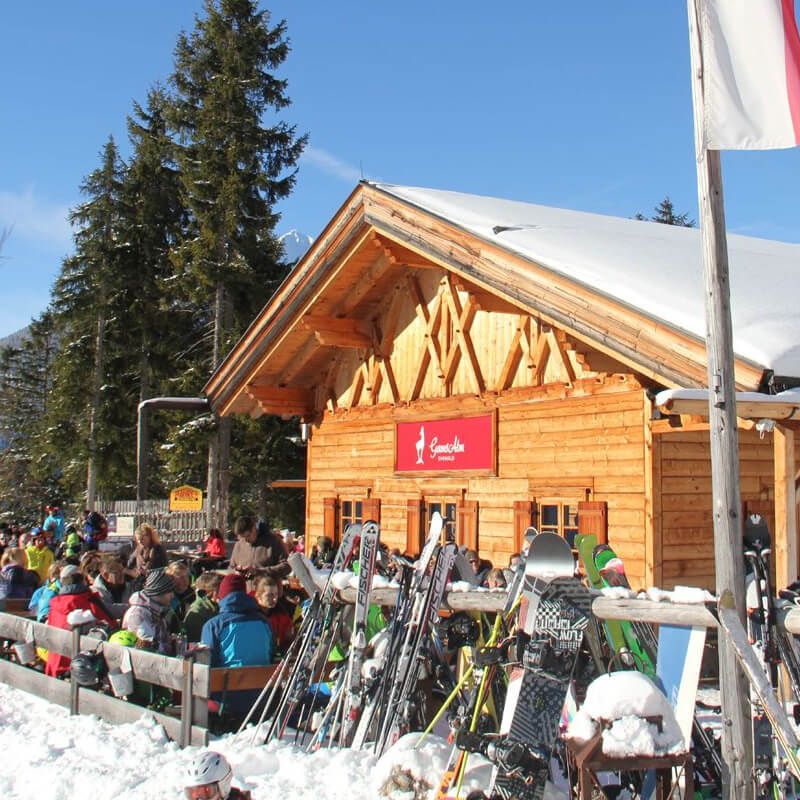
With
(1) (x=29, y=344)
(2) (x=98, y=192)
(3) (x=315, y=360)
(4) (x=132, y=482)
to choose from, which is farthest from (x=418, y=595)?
(1) (x=29, y=344)

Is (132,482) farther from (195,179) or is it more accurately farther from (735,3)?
(735,3)

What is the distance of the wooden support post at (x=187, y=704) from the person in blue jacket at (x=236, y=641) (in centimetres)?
60

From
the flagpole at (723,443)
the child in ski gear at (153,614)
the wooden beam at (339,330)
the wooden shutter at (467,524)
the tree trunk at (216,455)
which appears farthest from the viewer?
the tree trunk at (216,455)

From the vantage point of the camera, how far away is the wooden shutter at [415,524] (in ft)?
44.7

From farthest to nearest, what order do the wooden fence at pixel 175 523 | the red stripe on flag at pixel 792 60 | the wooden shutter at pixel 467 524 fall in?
Answer: the wooden fence at pixel 175 523 → the wooden shutter at pixel 467 524 → the red stripe on flag at pixel 792 60

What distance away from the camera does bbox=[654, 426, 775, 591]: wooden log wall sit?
9.95m

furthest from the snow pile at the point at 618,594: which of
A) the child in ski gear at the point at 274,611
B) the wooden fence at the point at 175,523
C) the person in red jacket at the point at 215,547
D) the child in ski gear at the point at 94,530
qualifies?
the wooden fence at the point at 175,523

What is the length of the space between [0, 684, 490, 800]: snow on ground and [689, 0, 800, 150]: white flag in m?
3.58

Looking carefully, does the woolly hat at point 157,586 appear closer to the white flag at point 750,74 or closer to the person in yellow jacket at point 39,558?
the white flag at point 750,74

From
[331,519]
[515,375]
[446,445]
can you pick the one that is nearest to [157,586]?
[515,375]

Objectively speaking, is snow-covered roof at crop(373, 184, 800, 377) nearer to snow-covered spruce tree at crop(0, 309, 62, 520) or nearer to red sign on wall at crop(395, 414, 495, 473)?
red sign on wall at crop(395, 414, 495, 473)

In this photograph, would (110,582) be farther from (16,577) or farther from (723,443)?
(723,443)

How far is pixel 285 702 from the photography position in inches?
267

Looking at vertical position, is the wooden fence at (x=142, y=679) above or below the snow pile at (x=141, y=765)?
above
